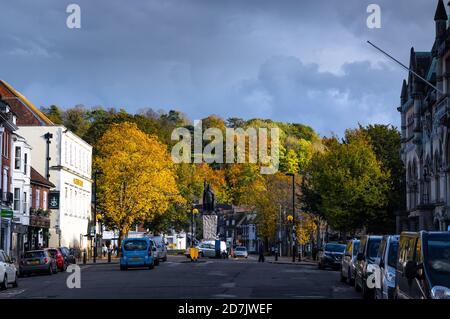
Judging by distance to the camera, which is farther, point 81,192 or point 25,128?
point 81,192

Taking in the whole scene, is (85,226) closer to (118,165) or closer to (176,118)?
(118,165)

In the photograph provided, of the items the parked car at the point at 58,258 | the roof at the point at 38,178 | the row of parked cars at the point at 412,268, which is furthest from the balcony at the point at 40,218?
the row of parked cars at the point at 412,268

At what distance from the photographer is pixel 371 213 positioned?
6462 centimetres

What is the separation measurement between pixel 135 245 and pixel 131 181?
28.8 metres

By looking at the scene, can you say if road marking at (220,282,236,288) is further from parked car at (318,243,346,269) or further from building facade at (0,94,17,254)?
building facade at (0,94,17,254)

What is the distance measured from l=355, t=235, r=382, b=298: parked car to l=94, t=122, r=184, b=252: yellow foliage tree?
47.0 metres

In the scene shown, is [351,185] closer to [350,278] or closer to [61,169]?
[61,169]

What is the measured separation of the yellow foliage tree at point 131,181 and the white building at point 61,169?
288 cm

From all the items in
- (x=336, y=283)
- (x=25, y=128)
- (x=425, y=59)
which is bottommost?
(x=336, y=283)

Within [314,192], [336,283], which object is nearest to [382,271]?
[336,283]

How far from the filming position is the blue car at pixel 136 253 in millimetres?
44719

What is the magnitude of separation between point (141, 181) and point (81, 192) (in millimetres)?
10555

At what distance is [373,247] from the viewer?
26109 mm
